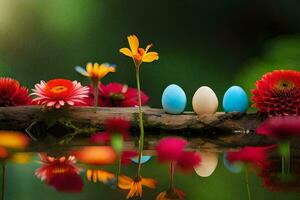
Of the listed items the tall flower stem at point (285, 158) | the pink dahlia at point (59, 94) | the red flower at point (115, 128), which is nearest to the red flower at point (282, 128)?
the tall flower stem at point (285, 158)

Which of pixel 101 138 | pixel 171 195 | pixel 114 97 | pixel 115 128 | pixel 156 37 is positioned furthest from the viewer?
pixel 156 37

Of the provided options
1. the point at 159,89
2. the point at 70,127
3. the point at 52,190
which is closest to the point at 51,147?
the point at 70,127

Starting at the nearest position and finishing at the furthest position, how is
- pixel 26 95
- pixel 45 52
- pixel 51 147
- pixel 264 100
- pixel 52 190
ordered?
pixel 52 190 < pixel 51 147 < pixel 264 100 < pixel 26 95 < pixel 45 52

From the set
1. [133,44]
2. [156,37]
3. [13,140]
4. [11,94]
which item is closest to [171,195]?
[133,44]

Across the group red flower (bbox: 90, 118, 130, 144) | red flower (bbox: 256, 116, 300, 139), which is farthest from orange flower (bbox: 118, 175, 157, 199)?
red flower (bbox: 90, 118, 130, 144)

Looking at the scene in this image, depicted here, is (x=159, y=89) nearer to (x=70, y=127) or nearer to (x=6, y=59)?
(x=6, y=59)

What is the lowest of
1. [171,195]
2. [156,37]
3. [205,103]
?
[171,195]

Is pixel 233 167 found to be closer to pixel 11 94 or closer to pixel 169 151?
pixel 169 151
